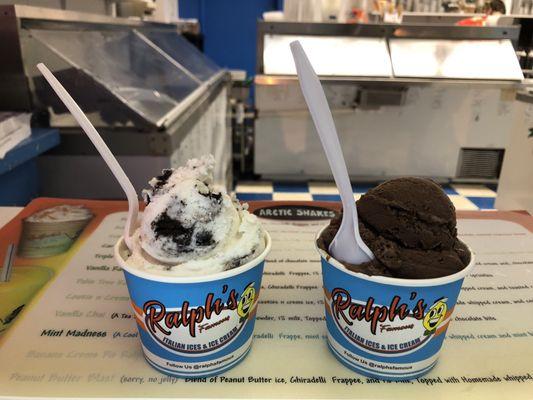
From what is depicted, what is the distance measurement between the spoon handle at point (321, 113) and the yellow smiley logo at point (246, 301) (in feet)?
0.62

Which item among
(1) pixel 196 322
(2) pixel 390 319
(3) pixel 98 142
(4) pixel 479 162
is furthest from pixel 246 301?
(4) pixel 479 162

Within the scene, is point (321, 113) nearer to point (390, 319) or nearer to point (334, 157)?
point (334, 157)

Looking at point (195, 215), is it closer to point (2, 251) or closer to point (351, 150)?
point (2, 251)

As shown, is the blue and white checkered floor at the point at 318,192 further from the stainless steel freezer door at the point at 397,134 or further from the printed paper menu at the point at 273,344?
the printed paper menu at the point at 273,344

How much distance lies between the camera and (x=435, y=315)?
614 millimetres

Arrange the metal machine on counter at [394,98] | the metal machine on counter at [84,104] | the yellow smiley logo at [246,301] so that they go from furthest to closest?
the metal machine on counter at [394,98] < the metal machine on counter at [84,104] < the yellow smiley logo at [246,301]

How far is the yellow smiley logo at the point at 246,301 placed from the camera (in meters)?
0.63

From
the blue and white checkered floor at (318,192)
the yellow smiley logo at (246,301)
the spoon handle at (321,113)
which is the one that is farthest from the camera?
the blue and white checkered floor at (318,192)

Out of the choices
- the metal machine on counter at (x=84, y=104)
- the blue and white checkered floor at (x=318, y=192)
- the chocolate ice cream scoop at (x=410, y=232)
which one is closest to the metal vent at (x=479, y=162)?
the blue and white checkered floor at (x=318, y=192)

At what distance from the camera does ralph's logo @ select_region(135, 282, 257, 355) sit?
1.95ft

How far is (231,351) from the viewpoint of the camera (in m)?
0.63

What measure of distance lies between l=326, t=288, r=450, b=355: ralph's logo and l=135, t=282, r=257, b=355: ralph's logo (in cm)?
16

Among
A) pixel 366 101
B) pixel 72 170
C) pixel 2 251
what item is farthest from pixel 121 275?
pixel 366 101

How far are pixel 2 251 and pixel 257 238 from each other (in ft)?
1.92
